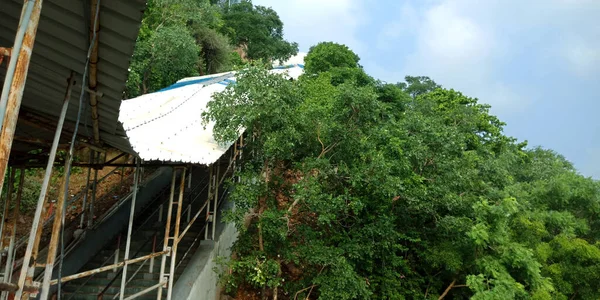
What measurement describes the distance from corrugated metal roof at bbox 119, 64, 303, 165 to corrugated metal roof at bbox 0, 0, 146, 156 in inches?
53.7

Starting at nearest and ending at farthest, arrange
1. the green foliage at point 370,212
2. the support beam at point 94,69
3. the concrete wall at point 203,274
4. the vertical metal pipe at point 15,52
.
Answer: the vertical metal pipe at point 15,52 < the support beam at point 94,69 < the concrete wall at point 203,274 < the green foliage at point 370,212

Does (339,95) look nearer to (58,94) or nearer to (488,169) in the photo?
(488,169)

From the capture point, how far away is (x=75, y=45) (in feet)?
9.80

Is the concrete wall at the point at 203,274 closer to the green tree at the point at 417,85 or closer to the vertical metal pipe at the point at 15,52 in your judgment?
the vertical metal pipe at the point at 15,52

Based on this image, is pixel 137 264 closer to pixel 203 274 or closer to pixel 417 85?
pixel 203 274

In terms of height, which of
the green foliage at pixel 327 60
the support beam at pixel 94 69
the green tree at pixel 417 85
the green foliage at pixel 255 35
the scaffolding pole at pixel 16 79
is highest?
the green tree at pixel 417 85

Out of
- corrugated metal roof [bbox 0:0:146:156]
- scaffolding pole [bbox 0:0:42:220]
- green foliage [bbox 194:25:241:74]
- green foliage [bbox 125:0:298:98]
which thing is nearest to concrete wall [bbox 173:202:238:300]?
corrugated metal roof [bbox 0:0:146:156]

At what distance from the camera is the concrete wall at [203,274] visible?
631 cm

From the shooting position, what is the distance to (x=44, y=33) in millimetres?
2904

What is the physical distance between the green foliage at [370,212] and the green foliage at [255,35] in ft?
64.7

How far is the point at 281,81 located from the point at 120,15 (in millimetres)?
4566

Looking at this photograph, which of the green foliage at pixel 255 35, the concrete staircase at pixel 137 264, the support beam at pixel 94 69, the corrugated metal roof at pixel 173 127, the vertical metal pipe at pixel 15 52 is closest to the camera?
the vertical metal pipe at pixel 15 52

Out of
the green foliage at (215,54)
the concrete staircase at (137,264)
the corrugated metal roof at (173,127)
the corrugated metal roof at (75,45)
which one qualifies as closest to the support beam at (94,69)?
the corrugated metal roof at (75,45)

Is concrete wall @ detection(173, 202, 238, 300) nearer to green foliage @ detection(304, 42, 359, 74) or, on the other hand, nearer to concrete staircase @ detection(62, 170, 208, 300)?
concrete staircase @ detection(62, 170, 208, 300)
